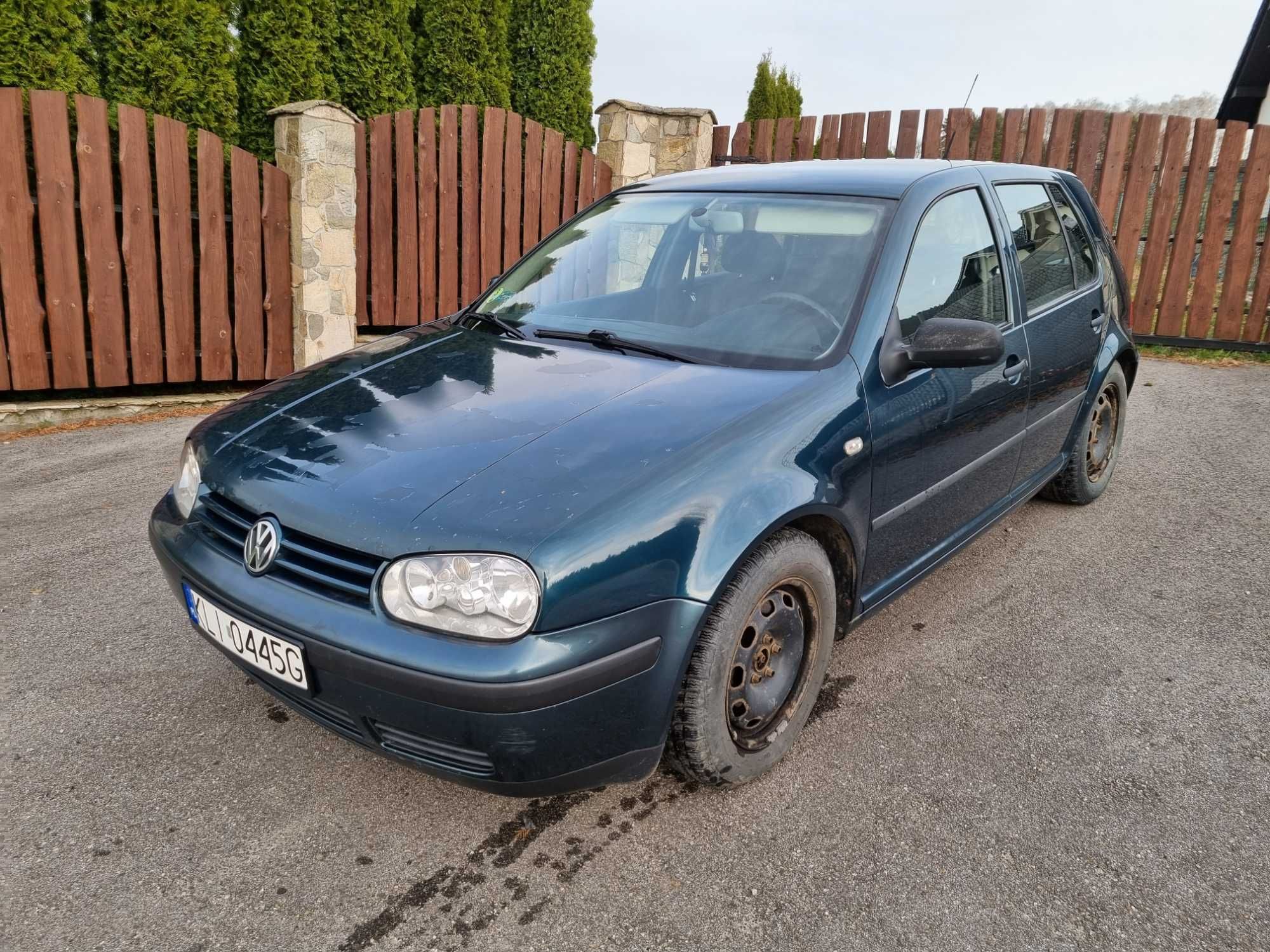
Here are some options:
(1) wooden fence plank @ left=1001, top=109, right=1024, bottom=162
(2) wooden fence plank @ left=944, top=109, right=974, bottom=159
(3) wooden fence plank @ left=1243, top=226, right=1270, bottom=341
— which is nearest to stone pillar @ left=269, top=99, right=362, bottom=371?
(2) wooden fence plank @ left=944, top=109, right=974, bottom=159

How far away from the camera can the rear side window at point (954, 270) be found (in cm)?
271

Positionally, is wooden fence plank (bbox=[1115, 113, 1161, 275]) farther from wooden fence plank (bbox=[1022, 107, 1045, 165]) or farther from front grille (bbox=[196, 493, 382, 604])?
front grille (bbox=[196, 493, 382, 604])

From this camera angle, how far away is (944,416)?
108 inches

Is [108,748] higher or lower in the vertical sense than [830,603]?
lower

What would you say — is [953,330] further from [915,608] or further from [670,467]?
[915,608]

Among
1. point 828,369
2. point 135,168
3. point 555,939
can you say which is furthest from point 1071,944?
point 135,168

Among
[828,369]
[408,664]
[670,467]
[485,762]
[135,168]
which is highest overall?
[135,168]

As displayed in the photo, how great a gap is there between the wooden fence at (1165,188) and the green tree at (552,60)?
104 inches

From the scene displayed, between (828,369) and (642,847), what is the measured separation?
1364 millimetres

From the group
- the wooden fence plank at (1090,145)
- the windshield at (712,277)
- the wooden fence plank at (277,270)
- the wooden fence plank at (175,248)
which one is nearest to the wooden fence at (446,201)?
the wooden fence plank at (277,270)

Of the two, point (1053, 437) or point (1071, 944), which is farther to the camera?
point (1053, 437)

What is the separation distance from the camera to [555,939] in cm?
185

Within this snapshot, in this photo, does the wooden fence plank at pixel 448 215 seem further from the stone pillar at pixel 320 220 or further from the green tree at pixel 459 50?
the green tree at pixel 459 50

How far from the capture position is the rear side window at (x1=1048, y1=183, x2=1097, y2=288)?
3836mm
